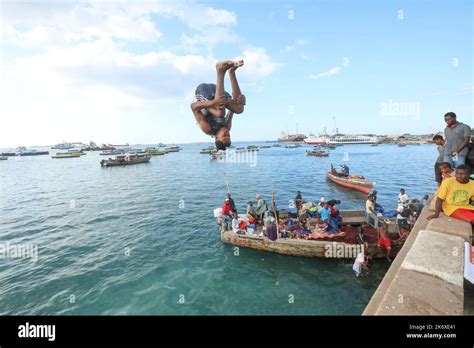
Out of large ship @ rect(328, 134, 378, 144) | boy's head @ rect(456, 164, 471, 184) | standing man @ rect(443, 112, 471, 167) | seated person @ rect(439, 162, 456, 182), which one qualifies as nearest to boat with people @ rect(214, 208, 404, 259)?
seated person @ rect(439, 162, 456, 182)

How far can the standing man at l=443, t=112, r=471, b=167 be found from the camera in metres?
6.44

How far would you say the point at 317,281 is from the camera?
11.7 meters

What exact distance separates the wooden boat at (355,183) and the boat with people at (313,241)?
59.3 feet

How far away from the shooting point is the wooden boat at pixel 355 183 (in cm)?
3150

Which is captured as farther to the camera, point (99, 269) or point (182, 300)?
point (99, 269)

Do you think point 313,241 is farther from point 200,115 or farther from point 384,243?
point 200,115

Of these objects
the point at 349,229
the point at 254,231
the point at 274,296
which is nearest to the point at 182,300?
the point at 274,296

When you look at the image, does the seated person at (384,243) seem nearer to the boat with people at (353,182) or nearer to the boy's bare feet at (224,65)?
the boy's bare feet at (224,65)

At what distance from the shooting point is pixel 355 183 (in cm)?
3328

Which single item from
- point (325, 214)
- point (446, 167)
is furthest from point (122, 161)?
point (446, 167)

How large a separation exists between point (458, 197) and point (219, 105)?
5927 mm
